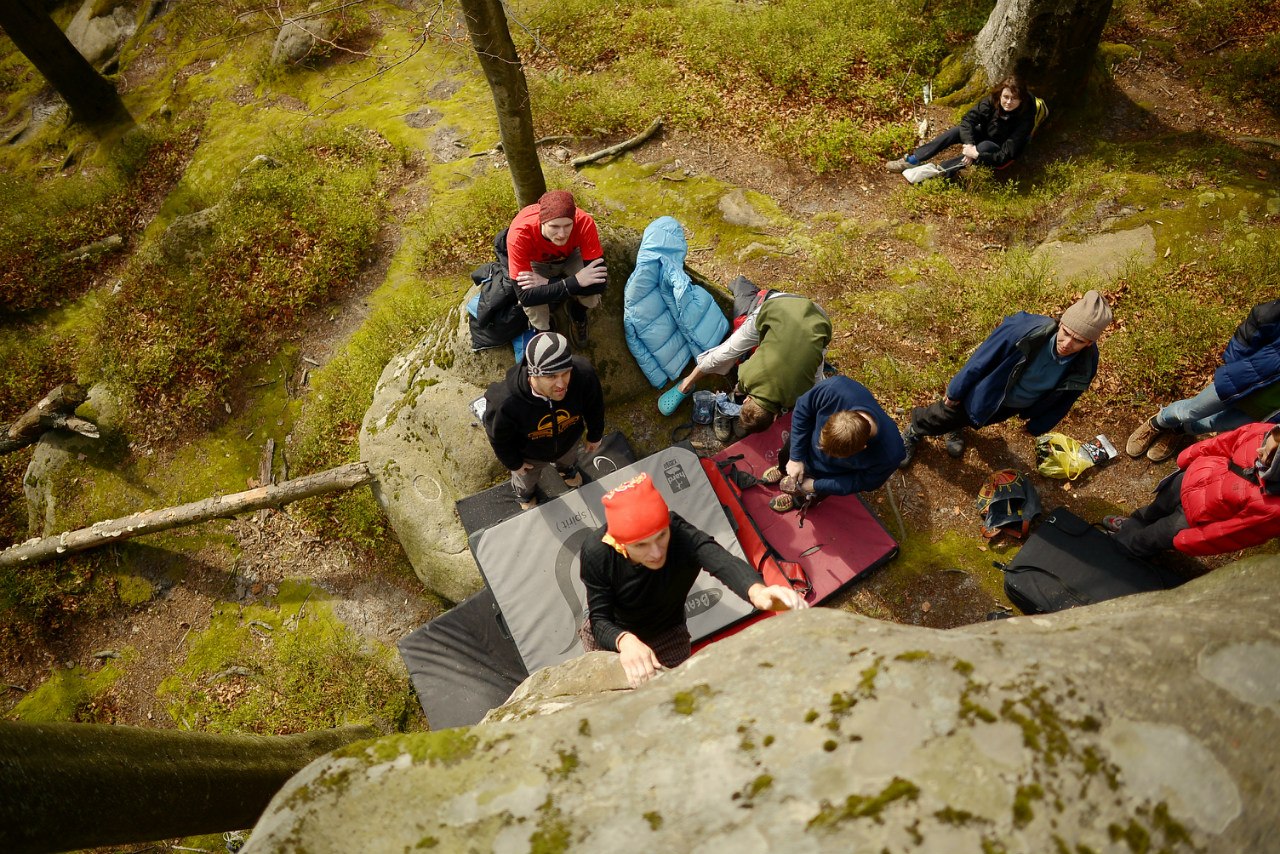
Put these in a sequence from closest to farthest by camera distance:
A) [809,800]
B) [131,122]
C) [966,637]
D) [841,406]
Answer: [809,800]
[966,637]
[841,406]
[131,122]

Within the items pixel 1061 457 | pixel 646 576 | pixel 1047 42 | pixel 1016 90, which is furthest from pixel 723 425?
pixel 1047 42

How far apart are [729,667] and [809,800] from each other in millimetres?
507

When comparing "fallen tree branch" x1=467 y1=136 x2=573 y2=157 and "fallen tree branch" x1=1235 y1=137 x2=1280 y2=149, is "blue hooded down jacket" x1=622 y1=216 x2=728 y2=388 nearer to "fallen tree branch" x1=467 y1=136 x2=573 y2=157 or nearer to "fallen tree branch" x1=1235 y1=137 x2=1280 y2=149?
"fallen tree branch" x1=467 y1=136 x2=573 y2=157

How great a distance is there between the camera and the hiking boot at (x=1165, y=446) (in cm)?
623

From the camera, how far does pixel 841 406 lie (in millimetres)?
5188

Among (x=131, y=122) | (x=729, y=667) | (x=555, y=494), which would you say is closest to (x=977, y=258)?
(x=555, y=494)

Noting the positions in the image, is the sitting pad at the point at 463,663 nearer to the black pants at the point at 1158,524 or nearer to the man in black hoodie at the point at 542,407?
the man in black hoodie at the point at 542,407

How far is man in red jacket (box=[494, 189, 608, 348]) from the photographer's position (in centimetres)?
558

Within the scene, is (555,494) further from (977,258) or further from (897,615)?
(977,258)

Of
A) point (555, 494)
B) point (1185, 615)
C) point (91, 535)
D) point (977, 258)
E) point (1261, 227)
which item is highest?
point (1185, 615)

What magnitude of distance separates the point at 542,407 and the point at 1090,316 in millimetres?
4247

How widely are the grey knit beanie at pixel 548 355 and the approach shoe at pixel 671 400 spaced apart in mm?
2761

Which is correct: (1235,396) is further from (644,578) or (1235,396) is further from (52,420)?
(52,420)

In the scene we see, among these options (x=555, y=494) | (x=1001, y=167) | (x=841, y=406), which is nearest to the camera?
(x=841, y=406)
